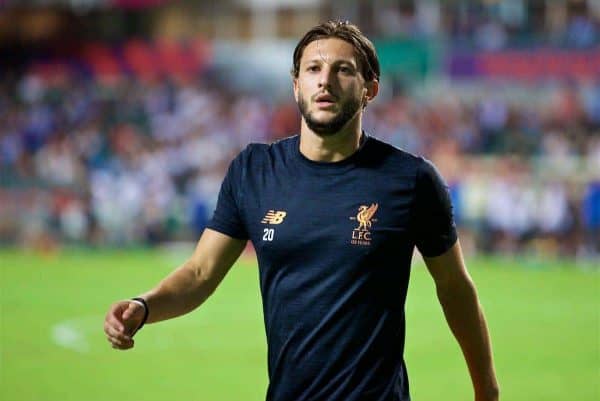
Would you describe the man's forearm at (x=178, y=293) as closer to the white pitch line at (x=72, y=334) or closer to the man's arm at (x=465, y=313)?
the man's arm at (x=465, y=313)

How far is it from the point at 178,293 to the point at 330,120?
873 millimetres

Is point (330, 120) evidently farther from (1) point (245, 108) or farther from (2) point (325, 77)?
(1) point (245, 108)

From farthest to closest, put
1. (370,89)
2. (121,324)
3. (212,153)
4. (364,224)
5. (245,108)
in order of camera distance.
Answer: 1. (245,108)
2. (212,153)
3. (370,89)
4. (364,224)
5. (121,324)

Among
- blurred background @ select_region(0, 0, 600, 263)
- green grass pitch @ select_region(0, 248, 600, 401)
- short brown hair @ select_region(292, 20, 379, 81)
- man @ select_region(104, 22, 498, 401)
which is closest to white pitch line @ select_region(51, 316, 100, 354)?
green grass pitch @ select_region(0, 248, 600, 401)

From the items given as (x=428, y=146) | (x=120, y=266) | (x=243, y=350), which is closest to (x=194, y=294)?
(x=243, y=350)

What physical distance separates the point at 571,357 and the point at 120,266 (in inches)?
439

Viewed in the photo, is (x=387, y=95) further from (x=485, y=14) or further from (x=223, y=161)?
(x=223, y=161)

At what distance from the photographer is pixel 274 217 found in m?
4.42

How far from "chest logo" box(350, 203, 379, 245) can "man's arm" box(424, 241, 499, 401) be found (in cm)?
29

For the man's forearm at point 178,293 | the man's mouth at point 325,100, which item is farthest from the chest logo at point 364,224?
the man's forearm at point 178,293

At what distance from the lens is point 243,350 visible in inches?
502

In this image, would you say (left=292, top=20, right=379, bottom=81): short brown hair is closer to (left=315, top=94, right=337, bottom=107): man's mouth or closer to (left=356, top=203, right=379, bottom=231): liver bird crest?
(left=315, top=94, right=337, bottom=107): man's mouth

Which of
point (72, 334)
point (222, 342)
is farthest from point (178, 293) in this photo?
point (72, 334)

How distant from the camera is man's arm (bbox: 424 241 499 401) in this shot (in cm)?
447
